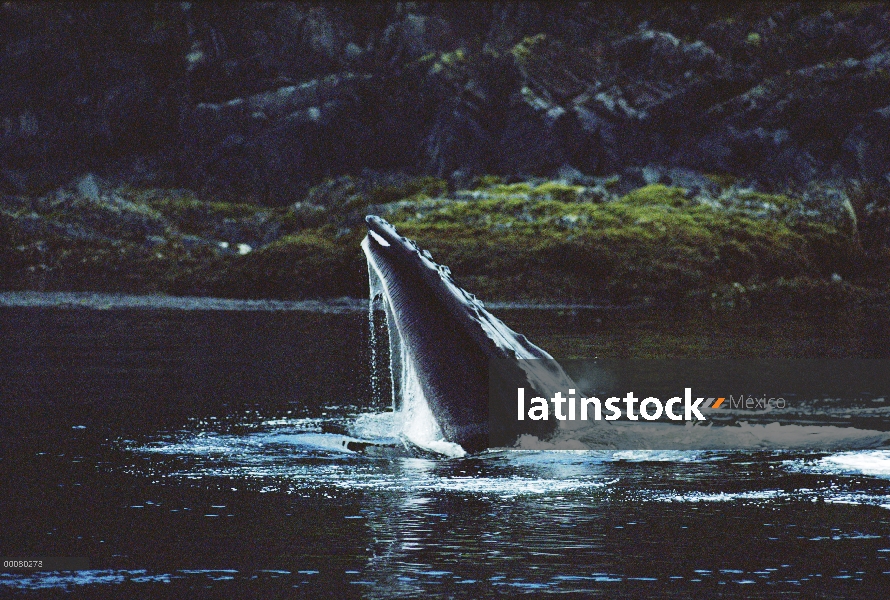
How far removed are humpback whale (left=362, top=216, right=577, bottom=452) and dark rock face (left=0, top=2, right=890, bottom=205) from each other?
8959 cm

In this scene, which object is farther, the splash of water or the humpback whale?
the splash of water

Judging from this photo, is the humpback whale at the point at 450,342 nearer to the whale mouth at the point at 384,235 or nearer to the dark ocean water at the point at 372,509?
the whale mouth at the point at 384,235

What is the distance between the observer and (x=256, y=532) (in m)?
12.3

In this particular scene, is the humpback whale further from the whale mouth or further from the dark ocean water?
the dark ocean water

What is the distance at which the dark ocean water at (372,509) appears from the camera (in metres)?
10.4

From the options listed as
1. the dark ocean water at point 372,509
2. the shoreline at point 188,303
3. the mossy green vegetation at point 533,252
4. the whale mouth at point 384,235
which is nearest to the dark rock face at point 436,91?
the mossy green vegetation at point 533,252

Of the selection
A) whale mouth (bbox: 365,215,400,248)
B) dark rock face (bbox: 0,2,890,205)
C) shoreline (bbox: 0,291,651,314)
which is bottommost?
whale mouth (bbox: 365,215,400,248)

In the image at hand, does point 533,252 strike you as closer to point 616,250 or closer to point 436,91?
point 616,250

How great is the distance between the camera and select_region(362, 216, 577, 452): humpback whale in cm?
1427

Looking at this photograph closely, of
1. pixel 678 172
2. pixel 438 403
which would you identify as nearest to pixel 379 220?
pixel 438 403

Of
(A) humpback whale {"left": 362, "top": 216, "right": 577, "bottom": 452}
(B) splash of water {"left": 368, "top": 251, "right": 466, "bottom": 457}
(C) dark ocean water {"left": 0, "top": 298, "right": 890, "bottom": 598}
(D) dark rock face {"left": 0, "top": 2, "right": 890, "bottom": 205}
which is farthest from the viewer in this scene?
(D) dark rock face {"left": 0, "top": 2, "right": 890, "bottom": 205}

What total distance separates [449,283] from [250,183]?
121776 mm

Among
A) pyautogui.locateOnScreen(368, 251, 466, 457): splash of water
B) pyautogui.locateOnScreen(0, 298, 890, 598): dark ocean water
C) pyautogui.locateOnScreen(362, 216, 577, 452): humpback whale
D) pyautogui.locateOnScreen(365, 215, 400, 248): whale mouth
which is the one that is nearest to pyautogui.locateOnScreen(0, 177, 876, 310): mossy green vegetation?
pyautogui.locateOnScreen(0, 298, 890, 598): dark ocean water

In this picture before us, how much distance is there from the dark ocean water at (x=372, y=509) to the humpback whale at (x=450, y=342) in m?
0.95
